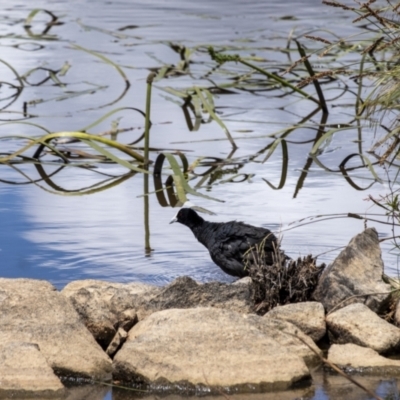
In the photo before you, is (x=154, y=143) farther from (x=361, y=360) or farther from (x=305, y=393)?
(x=305, y=393)

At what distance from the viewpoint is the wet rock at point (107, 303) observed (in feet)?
16.4

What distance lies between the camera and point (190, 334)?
4621mm

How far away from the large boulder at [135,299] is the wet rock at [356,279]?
374mm

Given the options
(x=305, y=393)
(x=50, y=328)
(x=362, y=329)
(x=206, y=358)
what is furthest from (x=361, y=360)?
(x=50, y=328)

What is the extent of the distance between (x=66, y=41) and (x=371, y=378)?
29.1 ft

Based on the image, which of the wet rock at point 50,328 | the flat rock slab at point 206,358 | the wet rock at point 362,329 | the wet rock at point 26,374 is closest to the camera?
the wet rock at point 26,374

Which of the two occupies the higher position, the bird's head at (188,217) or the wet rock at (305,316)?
the bird's head at (188,217)

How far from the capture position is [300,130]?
9.30 m

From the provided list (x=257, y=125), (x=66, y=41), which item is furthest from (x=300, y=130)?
(x=66, y=41)

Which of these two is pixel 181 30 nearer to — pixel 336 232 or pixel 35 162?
pixel 35 162

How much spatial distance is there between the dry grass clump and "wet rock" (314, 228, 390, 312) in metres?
0.07

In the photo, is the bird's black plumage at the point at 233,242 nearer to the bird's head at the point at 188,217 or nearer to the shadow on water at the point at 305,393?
the bird's head at the point at 188,217

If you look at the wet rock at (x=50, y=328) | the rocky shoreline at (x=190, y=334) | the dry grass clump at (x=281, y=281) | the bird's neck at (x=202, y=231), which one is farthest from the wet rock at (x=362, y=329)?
the bird's neck at (x=202, y=231)

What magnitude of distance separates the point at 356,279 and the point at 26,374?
5.86ft
